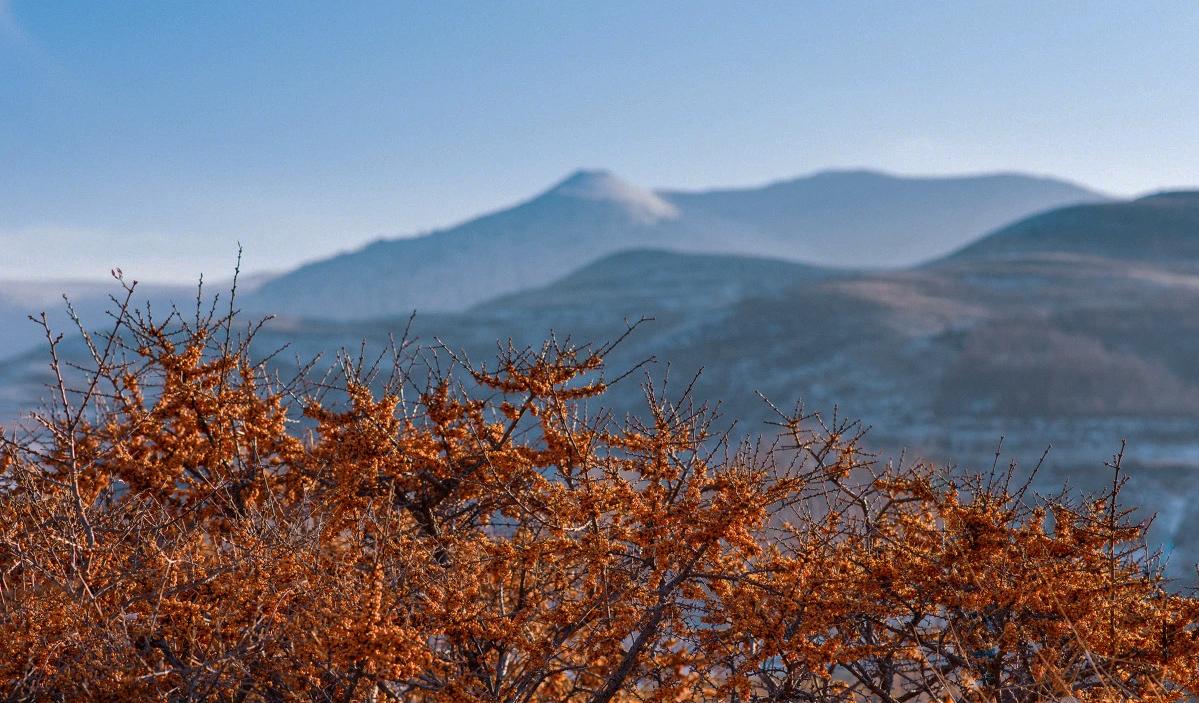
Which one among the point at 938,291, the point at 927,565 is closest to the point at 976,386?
the point at 938,291

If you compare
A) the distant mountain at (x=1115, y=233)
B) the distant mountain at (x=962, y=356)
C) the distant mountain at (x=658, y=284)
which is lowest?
the distant mountain at (x=962, y=356)

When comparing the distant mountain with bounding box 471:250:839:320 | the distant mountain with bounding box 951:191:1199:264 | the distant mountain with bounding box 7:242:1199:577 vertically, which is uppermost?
the distant mountain with bounding box 951:191:1199:264

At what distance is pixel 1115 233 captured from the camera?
328 ft

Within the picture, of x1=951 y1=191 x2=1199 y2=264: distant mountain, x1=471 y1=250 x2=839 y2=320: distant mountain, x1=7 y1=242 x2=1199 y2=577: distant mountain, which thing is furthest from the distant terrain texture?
x1=471 y1=250 x2=839 y2=320: distant mountain

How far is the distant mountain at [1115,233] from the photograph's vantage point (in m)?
92.8

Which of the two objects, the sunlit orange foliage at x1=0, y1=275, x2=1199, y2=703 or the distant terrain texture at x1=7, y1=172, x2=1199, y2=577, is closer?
the sunlit orange foliage at x1=0, y1=275, x2=1199, y2=703

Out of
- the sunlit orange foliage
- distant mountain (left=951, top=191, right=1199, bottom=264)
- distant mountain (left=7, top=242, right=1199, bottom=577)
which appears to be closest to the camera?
the sunlit orange foliage

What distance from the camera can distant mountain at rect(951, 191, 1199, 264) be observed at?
9275 centimetres

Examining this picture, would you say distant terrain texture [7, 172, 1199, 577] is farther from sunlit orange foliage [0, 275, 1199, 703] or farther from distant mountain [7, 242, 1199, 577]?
sunlit orange foliage [0, 275, 1199, 703]

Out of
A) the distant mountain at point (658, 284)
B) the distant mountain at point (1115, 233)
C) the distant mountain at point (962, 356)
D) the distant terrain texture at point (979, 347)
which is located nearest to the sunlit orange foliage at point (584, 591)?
the distant terrain texture at point (979, 347)

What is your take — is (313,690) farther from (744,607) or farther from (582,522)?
(744,607)

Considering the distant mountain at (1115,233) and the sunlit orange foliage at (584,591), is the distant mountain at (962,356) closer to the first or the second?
the distant mountain at (1115,233)

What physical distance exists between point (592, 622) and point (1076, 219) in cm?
11606

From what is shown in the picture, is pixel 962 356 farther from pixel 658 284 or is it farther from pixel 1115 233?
pixel 658 284
